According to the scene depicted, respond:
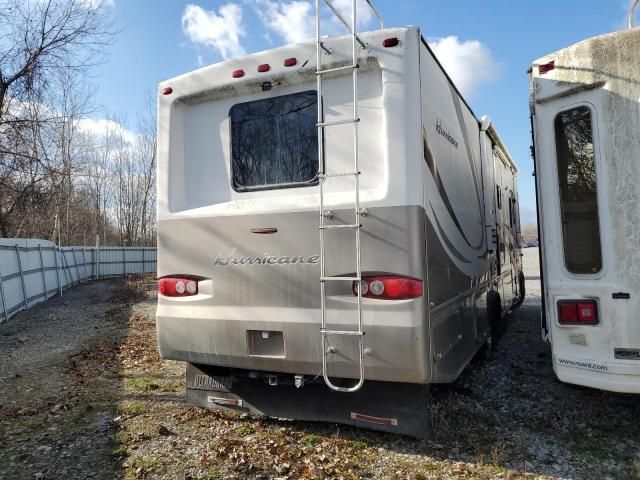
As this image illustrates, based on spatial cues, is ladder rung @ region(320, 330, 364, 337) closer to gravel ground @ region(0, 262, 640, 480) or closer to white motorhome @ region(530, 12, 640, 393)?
gravel ground @ region(0, 262, 640, 480)

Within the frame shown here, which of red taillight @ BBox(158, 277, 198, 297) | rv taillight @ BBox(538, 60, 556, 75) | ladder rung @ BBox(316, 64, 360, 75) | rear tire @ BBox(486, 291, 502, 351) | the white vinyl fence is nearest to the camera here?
ladder rung @ BBox(316, 64, 360, 75)

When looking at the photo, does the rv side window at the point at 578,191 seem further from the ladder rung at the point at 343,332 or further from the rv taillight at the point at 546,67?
the ladder rung at the point at 343,332

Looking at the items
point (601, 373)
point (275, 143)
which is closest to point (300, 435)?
point (601, 373)

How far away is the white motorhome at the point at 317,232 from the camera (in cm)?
332

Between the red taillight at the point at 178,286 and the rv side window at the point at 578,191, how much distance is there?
293 centimetres

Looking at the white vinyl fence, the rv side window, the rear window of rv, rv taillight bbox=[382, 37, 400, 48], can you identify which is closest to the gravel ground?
the rv side window

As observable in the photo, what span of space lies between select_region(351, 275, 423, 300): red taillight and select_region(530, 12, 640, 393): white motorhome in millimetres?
1085

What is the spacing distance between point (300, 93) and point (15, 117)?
48.3ft

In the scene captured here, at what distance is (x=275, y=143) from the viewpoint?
3.94 metres

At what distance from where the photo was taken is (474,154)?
18.8 feet

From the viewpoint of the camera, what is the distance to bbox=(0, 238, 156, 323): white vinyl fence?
11.2 m

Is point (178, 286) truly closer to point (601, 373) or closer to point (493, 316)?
point (601, 373)

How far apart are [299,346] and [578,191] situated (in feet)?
7.62

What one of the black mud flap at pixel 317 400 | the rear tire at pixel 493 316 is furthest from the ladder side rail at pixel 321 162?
the rear tire at pixel 493 316
